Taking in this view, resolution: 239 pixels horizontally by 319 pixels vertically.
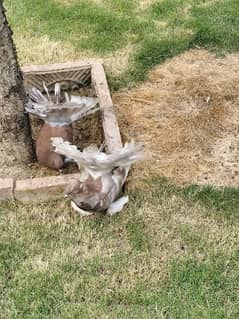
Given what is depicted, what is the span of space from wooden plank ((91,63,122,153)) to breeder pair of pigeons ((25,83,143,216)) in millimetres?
172

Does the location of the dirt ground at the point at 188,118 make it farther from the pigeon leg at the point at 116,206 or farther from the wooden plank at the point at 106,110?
the pigeon leg at the point at 116,206

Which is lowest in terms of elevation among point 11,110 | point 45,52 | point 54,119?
point 45,52

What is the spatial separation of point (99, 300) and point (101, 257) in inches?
13.1

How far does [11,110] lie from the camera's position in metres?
4.31

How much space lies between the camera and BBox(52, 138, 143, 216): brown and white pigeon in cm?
393

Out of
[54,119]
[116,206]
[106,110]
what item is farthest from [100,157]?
[106,110]

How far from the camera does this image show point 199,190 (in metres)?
4.37

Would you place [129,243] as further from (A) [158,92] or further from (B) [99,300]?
(A) [158,92]

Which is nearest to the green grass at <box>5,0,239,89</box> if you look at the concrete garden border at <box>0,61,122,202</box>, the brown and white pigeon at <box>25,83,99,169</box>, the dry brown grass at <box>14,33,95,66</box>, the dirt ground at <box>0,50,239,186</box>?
the dry brown grass at <box>14,33,95,66</box>

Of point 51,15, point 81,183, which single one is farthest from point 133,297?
point 51,15

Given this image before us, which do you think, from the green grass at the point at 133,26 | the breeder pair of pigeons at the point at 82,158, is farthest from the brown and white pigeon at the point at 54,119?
the green grass at the point at 133,26

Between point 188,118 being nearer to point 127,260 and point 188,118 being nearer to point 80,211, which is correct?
point 80,211

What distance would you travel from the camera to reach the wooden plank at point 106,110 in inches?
175

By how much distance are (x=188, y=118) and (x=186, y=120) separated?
0.10ft
